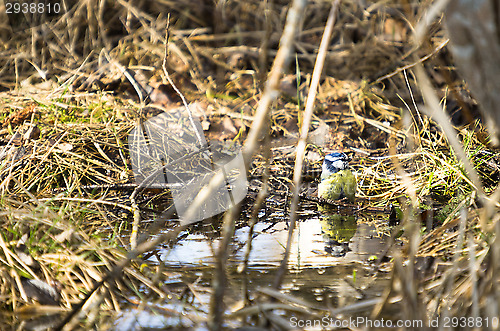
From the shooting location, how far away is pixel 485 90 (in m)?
1.16

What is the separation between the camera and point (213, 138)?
3840mm

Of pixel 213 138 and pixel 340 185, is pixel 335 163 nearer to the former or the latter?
pixel 340 185

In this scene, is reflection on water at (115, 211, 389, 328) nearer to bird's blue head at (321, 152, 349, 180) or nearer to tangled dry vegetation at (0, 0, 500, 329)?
tangled dry vegetation at (0, 0, 500, 329)

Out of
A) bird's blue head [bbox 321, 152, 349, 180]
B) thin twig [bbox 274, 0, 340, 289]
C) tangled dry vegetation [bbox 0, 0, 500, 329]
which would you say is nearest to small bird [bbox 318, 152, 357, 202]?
bird's blue head [bbox 321, 152, 349, 180]

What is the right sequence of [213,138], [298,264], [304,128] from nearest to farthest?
[304,128], [298,264], [213,138]

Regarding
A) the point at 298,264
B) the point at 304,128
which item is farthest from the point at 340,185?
the point at 304,128

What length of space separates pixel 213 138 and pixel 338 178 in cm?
131

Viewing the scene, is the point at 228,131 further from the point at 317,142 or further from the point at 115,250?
the point at 115,250

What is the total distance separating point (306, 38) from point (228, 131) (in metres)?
2.16

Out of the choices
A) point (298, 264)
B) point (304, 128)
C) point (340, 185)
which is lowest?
point (298, 264)

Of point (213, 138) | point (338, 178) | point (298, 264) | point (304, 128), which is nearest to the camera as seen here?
point (304, 128)

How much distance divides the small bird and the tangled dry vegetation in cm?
17

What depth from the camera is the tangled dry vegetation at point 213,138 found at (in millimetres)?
1531

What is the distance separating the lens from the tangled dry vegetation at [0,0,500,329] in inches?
60.3
